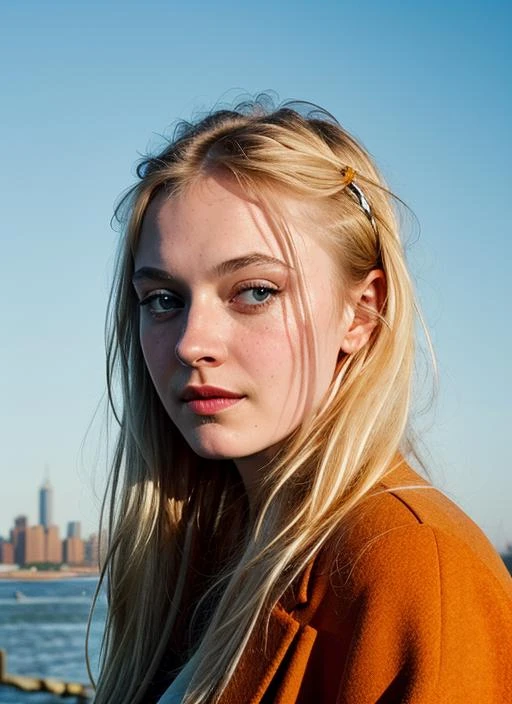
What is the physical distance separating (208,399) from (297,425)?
183mm

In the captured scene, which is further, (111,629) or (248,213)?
(111,629)

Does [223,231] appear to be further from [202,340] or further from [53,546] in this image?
[53,546]

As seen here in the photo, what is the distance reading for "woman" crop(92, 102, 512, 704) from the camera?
1.76 meters

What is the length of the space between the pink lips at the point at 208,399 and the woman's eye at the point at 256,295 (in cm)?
18

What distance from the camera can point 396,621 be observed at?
1.72 meters

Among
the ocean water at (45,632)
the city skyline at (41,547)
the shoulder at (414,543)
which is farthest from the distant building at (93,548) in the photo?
the city skyline at (41,547)

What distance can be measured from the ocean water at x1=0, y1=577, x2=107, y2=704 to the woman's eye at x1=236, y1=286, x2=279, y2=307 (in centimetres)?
1747

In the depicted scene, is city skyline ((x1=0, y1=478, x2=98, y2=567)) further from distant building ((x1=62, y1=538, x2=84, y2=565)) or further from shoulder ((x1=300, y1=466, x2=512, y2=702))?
shoulder ((x1=300, y1=466, x2=512, y2=702))

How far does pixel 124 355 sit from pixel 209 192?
0.69 meters

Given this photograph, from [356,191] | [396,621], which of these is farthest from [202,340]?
[396,621]

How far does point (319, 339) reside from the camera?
85.8 inches

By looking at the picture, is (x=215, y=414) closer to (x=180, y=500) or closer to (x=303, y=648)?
(x=303, y=648)

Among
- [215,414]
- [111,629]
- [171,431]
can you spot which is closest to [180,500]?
[171,431]

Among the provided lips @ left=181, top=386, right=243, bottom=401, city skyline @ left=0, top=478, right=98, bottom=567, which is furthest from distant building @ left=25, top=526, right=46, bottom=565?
lips @ left=181, top=386, right=243, bottom=401
